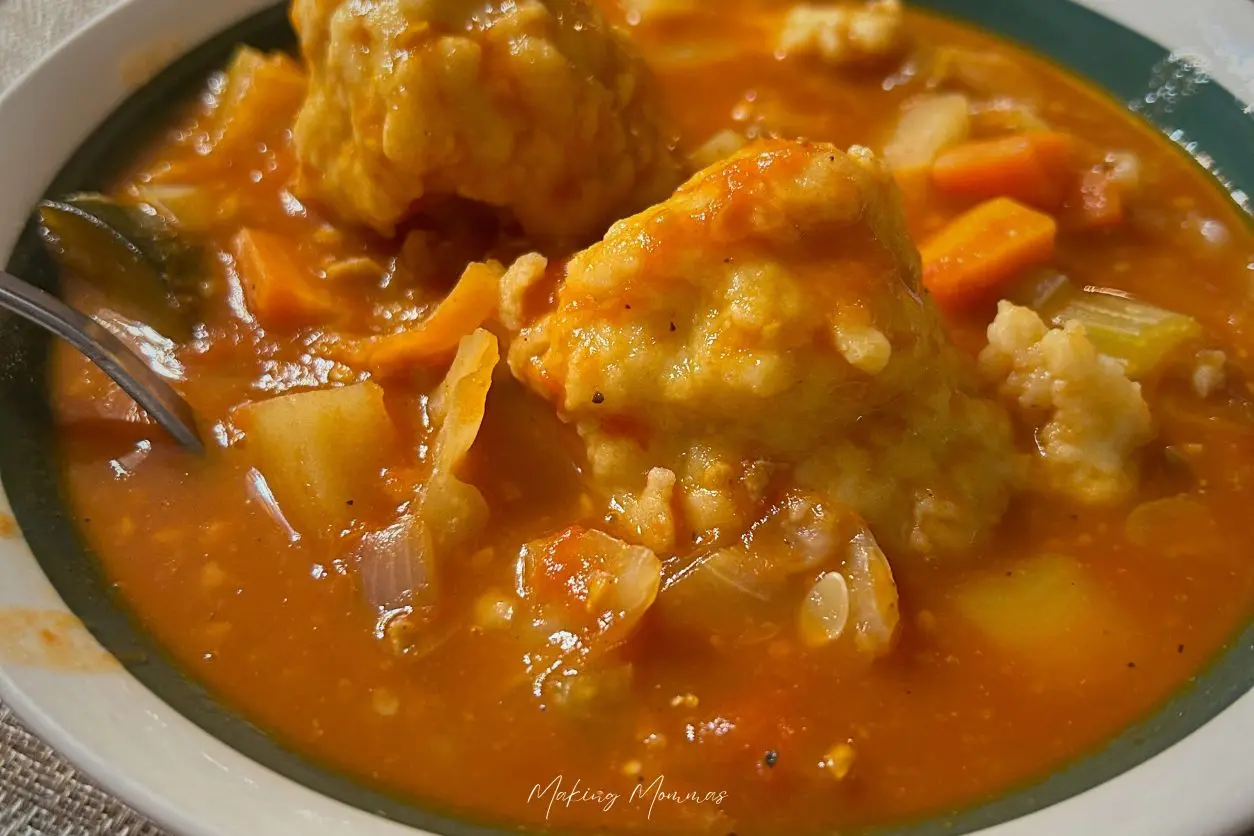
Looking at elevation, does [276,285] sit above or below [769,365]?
below

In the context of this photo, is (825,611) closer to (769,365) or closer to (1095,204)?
(769,365)

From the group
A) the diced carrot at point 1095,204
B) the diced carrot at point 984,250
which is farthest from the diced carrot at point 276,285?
the diced carrot at point 1095,204

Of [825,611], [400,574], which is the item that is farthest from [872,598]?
[400,574]

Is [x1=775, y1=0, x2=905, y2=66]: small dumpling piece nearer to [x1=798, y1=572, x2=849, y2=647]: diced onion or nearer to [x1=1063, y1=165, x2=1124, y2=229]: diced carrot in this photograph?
[x1=1063, y1=165, x2=1124, y2=229]: diced carrot

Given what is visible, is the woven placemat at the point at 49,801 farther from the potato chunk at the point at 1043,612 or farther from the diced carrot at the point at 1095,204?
the diced carrot at the point at 1095,204

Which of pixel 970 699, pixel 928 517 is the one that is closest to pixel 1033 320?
pixel 928 517
